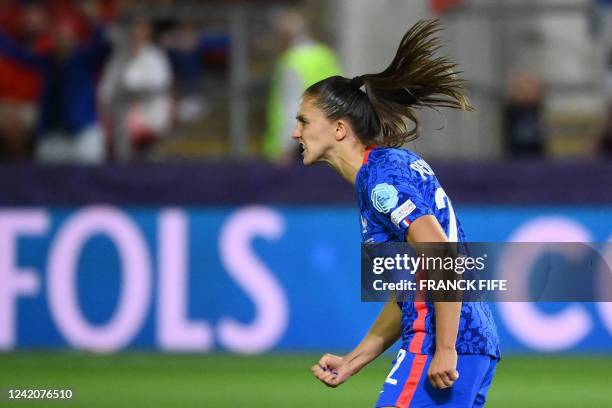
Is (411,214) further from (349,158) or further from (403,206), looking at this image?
(349,158)

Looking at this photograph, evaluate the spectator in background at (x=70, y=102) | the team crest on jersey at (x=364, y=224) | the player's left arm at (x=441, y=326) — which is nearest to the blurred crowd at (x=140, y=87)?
the spectator in background at (x=70, y=102)

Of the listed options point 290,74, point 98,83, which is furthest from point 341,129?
point 98,83

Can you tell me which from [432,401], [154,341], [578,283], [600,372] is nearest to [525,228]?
[600,372]

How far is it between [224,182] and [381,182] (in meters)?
7.11

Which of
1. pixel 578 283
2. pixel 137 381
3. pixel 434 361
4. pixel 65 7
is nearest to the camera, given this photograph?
pixel 434 361

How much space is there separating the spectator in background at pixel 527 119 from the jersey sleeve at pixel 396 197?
8.42m

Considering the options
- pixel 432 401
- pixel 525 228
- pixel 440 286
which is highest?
pixel 525 228

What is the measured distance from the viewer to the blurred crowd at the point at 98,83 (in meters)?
12.6

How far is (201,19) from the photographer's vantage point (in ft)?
44.3

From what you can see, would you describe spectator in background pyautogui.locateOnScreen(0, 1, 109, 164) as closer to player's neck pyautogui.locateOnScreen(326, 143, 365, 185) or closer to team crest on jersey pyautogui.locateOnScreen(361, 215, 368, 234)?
player's neck pyautogui.locateOnScreen(326, 143, 365, 185)

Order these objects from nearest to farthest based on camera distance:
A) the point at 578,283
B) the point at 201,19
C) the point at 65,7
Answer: the point at 578,283
the point at 201,19
the point at 65,7

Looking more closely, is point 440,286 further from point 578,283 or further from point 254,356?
point 254,356

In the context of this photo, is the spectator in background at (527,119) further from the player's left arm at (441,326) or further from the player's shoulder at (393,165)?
the player's left arm at (441,326)

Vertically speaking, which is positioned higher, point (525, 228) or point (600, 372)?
Answer: point (525, 228)
